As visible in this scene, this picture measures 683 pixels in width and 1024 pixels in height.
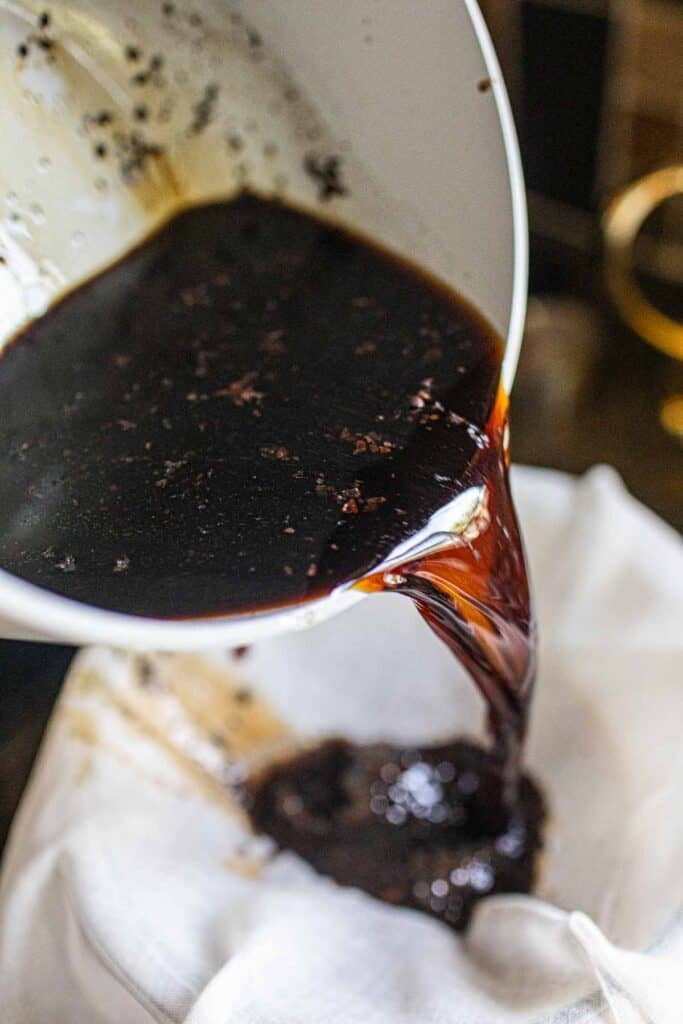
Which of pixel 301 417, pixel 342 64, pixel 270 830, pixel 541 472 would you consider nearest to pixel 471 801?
pixel 270 830

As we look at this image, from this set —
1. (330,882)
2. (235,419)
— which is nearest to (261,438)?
(235,419)

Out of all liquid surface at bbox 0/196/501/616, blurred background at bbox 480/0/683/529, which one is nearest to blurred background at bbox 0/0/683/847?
blurred background at bbox 480/0/683/529

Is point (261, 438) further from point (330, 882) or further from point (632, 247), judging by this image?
point (632, 247)

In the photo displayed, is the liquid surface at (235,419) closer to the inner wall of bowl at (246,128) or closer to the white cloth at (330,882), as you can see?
the inner wall of bowl at (246,128)

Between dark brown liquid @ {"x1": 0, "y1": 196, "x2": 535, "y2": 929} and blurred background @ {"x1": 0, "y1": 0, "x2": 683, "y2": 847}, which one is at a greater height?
dark brown liquid @ {"x1": 0, "y1": 196, "x2": 535, "y2": 929}

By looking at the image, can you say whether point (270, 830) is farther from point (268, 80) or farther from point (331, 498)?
point (268, 80)

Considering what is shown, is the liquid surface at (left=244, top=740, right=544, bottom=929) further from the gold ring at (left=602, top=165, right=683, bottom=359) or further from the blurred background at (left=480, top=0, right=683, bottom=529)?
the gold ring at (left=602, top=165, right=683, bottom=359)
